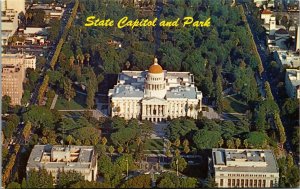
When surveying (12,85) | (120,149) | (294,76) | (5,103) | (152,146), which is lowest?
(152,146)

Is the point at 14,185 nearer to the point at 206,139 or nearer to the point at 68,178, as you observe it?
the point at 68,178

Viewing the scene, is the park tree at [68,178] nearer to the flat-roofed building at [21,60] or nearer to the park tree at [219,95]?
the park tree at [219,95]

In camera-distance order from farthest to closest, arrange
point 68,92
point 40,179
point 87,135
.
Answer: point 68,92 → point 87,135 → point 40,179

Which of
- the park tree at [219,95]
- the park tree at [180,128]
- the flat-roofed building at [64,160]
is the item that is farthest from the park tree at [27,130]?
the park tree at [219,95]

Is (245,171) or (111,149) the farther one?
(111,149)

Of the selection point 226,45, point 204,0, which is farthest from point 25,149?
point 204,0

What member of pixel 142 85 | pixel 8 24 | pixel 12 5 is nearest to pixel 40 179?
pixel 142 85

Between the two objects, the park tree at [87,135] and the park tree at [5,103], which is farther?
the park tree at [5,103]
